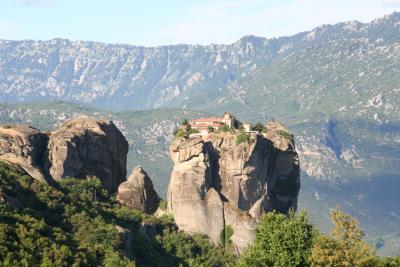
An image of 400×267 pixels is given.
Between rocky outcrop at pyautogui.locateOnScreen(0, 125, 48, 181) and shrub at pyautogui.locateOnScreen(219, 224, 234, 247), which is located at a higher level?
rocky outcrop at pyautogui.locateOnScreen(0, 125, 48, 181)

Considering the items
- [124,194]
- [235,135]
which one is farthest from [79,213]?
[235,135]

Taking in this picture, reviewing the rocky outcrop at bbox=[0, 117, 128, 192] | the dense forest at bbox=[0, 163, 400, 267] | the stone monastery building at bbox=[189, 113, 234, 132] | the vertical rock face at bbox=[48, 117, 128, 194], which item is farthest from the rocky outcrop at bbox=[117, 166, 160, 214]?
the stone monastery building at bbox=[189, 113, 234, 132]

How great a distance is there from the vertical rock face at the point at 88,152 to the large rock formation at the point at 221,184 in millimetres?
12911

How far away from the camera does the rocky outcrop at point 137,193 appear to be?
173750 mm

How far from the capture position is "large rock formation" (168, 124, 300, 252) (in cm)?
17012

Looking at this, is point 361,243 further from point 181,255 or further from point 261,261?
point 181,255

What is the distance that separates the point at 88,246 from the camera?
127 meters

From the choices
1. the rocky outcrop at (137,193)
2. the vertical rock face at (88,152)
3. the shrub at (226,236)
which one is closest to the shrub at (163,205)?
the rocky outcrop at (137,193)

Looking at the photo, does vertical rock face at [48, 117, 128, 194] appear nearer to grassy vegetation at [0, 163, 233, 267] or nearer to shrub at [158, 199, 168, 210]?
grassy vegetation at [0, 163, 233, 267]

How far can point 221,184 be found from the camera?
6865 inches

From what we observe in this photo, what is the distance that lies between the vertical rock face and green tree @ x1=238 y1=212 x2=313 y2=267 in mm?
71378

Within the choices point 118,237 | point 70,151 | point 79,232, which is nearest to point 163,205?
point 70,151

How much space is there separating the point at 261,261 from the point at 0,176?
1856 inches

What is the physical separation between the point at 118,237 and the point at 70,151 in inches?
1423
